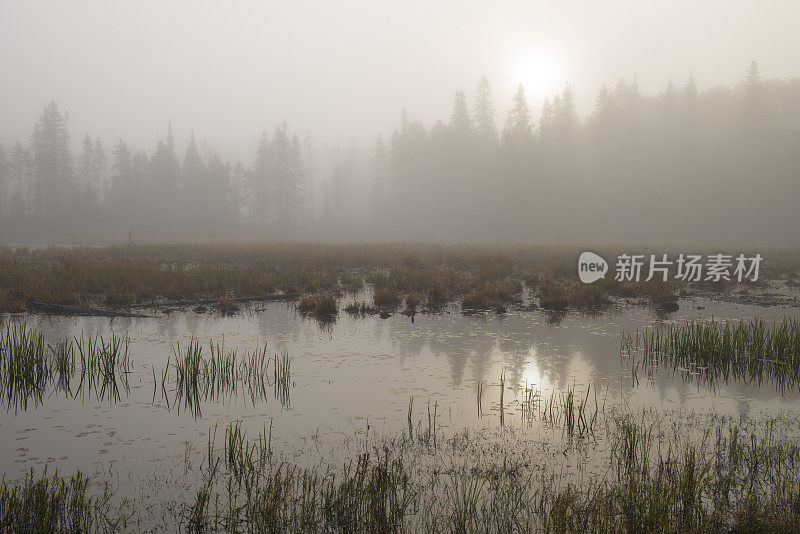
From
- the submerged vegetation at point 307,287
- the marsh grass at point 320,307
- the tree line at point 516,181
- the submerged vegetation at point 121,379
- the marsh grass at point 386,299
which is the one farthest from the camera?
the tree line at point 516,181

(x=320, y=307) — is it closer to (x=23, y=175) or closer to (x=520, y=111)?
(x=520, y=111)

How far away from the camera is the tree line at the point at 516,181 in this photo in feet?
173

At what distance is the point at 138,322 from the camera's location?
496 inches

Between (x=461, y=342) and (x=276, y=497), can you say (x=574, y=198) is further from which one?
(x=276, y=497)

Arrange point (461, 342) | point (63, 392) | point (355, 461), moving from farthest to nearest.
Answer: point (461, 342) < point (63, 392) < point (355, 461)

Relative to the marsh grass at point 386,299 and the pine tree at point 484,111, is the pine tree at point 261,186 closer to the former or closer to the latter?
the pine tree at point 484,111

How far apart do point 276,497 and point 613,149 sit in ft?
212

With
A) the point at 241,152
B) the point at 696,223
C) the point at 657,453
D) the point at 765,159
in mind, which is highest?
the point at 241,152

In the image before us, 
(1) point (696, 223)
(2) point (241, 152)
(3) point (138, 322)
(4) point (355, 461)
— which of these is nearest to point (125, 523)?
(4) point (355, 461)

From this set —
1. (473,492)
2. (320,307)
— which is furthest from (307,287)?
(473,492)

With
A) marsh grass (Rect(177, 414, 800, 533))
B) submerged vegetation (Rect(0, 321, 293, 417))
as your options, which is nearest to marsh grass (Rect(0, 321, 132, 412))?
submerged vegetation (Rect(0, 321, 293, 417))

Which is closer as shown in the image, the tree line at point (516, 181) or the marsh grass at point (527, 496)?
the marsh grass at point (527, 496)

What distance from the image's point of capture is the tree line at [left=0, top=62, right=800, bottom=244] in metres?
52.7

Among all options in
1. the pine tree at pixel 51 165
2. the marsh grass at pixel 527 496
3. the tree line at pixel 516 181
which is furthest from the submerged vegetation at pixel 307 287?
the pine tree at pixel 51 165
